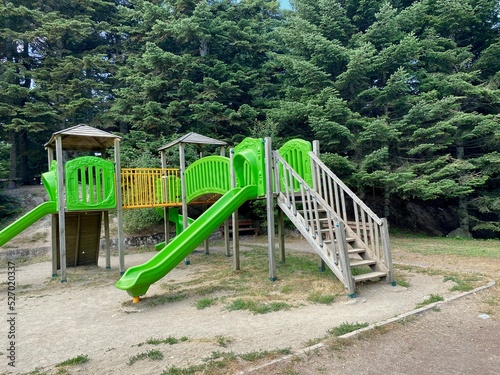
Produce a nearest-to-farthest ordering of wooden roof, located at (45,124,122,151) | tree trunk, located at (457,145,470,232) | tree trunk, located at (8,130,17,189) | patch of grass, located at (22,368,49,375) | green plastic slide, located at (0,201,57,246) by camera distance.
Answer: patch of grass, located at (22,368,49,375)
green plastic slide, located at (0,201,57,246)
wooden roof, located at (45,124,122,151)
tree trunk, located at (457,145,470,232)
tree trunk, located at (8,130,17,189)

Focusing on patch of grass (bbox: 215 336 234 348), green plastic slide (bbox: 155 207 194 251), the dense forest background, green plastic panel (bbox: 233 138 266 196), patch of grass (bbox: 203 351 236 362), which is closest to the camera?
patch of grass (bbox: 203 351 236 362)

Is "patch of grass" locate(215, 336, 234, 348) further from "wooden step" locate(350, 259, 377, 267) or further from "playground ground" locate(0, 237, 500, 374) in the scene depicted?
"wooden step" locate(350, 259, 377, 267)

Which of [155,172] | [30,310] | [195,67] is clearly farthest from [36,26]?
[30,310]

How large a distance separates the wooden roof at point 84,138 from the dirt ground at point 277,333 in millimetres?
3907

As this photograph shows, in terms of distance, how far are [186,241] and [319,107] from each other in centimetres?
898

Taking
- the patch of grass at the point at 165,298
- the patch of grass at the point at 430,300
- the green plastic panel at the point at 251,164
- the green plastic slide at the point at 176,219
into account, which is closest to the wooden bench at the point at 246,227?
the green plastic slide at the point at 176,219

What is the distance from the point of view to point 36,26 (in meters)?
18.9

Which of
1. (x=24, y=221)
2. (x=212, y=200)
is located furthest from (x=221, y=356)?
(x=212, y=200)

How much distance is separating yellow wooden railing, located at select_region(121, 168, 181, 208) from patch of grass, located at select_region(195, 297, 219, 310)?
460 cm

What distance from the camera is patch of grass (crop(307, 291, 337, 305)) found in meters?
4.94

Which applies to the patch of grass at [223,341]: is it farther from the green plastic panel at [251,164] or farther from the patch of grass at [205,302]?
the green plastic panel at [251,164]

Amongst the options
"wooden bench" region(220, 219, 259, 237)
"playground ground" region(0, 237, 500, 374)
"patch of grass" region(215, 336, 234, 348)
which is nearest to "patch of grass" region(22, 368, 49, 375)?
"playground ground" region(0, 237, 500, 374)

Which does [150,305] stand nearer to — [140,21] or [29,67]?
[140,21]

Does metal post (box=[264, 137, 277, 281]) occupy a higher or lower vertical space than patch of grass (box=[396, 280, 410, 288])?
higher
